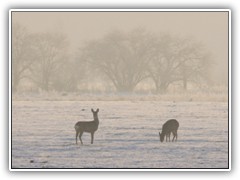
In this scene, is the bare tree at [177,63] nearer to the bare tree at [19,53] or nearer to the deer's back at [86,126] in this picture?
the deer's back at [86,126]

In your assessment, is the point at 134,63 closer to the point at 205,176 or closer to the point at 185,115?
the point at 185,115

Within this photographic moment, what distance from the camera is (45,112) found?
9867 mm

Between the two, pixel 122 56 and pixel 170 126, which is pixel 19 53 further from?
pixel 170 126

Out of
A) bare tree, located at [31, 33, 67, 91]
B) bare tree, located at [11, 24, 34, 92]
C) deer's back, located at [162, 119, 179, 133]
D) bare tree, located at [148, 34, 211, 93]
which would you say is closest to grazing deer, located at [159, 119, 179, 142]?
deer's back, located at [162, 119, 179, 133]

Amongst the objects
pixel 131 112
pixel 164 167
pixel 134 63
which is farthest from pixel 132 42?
pixel 164 167

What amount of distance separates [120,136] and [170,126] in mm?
655

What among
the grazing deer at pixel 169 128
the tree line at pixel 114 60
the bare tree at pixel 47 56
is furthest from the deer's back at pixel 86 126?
the grazing deer at pixel 169 128

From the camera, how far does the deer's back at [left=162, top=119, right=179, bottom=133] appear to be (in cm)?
968

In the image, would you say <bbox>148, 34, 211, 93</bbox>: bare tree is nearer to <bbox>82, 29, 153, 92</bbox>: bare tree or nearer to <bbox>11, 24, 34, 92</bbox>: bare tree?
<bbox>82, 29, 153, 92</bbox>: bare tree

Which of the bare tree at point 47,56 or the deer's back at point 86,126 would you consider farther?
the bare tree at point 47,56

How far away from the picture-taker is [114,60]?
9914mm

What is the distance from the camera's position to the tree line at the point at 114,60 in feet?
32.0

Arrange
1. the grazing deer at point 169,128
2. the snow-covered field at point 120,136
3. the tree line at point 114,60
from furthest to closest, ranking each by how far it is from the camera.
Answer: the tree line at point 114,60 < the grazing deer at point 169,128 < the snow-covered field at point 120,136

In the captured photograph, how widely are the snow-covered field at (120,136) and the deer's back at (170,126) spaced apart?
0.07 metres
